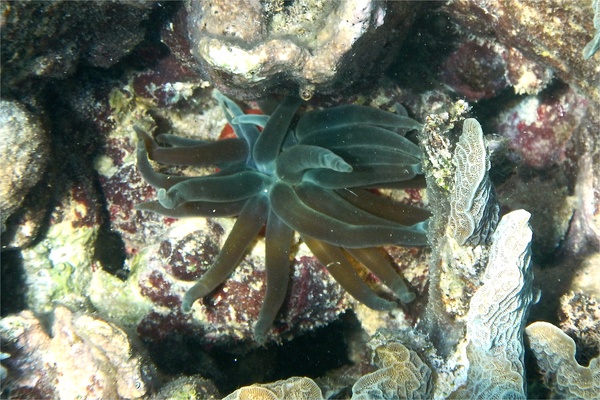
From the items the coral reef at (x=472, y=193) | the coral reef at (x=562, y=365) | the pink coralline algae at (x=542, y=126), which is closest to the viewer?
the coral reef at (x=472, y=193)

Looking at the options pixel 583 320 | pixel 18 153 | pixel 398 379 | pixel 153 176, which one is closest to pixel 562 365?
pixel 583 320

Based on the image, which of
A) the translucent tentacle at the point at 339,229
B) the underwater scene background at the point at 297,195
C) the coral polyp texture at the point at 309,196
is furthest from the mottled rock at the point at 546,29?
the translucent tentacle at the point at 339,229

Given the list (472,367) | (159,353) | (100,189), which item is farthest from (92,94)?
(472,367)

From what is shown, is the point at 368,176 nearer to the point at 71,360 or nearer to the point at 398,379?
the point at 398,379

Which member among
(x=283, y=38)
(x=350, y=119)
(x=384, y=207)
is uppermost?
(x=283, y=38)

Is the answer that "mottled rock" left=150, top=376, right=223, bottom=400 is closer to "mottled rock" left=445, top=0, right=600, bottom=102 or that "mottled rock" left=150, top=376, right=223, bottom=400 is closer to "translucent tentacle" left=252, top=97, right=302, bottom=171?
"translucent tentacle" left=252, top=97, right=302, bottom=171

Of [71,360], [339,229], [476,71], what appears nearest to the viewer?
[71,360]

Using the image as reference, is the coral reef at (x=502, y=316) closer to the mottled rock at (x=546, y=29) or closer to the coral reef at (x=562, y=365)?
the coral reef at (x=562, y=365)

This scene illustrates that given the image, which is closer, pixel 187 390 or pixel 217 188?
pixel 187 390
